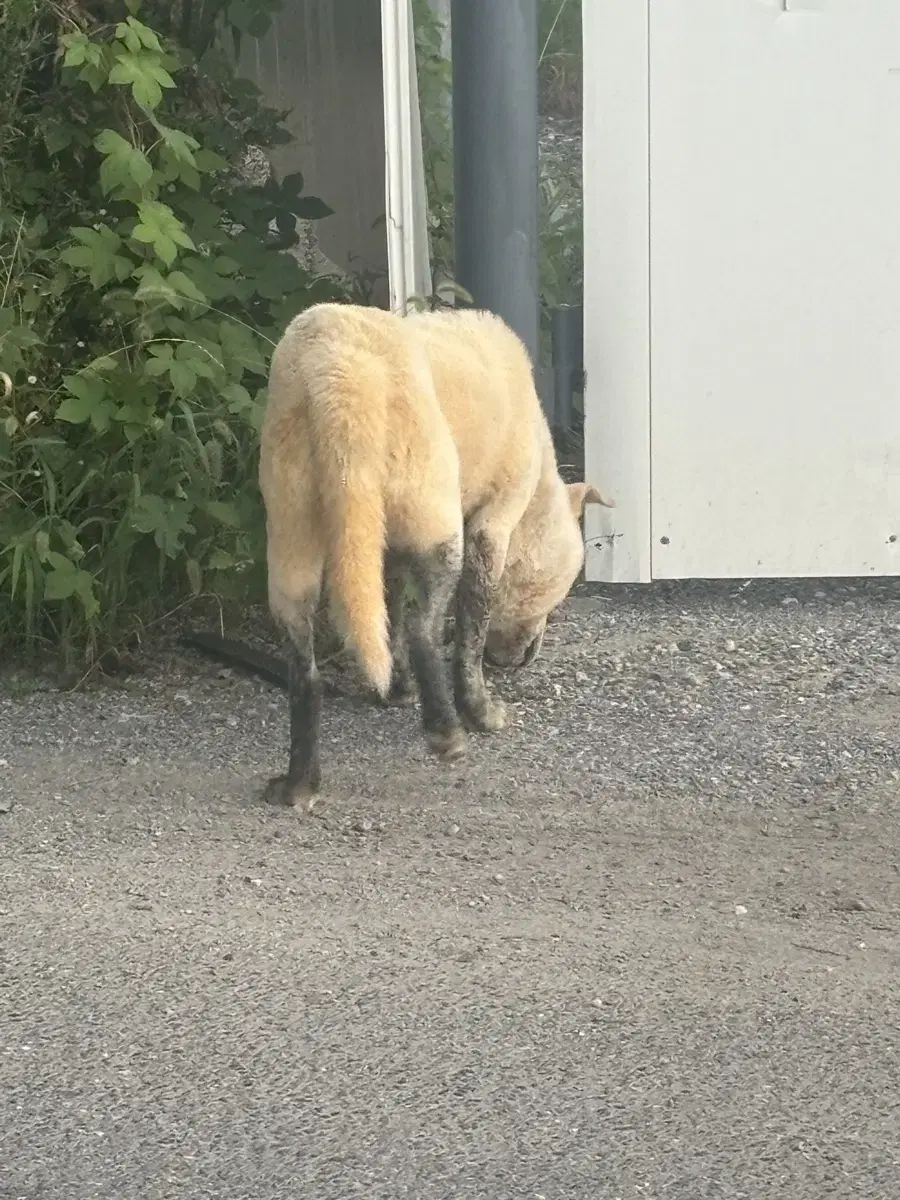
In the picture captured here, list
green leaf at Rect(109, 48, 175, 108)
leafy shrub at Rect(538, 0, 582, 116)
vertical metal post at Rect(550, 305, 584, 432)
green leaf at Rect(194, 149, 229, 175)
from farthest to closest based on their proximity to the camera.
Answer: vertical metal post at Rect(550, 305, 584, 432) < leafy shrub at Rect(538, 0, 582, 116) < green leaf at Rect(194, 149, 229, 175) < green leaf at Rect(109, 48, 175, 108)

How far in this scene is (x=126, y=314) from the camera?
4918mm

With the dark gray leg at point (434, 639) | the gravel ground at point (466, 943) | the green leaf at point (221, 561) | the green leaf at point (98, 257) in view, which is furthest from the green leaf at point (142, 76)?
the gravel ground at point (466, 943)

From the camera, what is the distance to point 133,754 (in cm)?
444

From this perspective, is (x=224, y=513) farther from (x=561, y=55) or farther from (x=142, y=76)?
(x=561, y=55)

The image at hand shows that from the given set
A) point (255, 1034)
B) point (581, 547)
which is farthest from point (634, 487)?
point (255, 1034)

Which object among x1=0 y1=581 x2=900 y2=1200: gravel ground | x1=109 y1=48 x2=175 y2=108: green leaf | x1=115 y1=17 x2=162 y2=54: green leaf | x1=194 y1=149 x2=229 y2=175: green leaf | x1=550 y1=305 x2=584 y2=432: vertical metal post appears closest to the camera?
x1=0 y1=581 x2=900 y2=1200: gravel ground

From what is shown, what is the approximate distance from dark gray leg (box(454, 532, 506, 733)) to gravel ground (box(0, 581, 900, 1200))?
113mm

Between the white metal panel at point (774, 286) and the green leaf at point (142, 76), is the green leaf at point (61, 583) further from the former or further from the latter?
the white metal panel at point (774, 286)

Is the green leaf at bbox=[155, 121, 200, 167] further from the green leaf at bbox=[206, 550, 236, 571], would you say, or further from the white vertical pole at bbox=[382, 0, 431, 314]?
the green leaf at bbox=[206, 550, 236, 571]

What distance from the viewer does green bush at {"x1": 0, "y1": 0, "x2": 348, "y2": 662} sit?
15.4ft

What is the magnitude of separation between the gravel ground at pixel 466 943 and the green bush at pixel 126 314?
0.44 metres

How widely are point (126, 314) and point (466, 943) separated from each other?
262cm

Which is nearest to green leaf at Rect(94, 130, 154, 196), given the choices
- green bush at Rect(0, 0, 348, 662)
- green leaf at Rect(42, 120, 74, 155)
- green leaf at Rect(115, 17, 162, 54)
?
green bush at Rect(0, 0, 348, 662)

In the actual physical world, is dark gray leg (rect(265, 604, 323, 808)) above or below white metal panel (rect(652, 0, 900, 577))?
below
